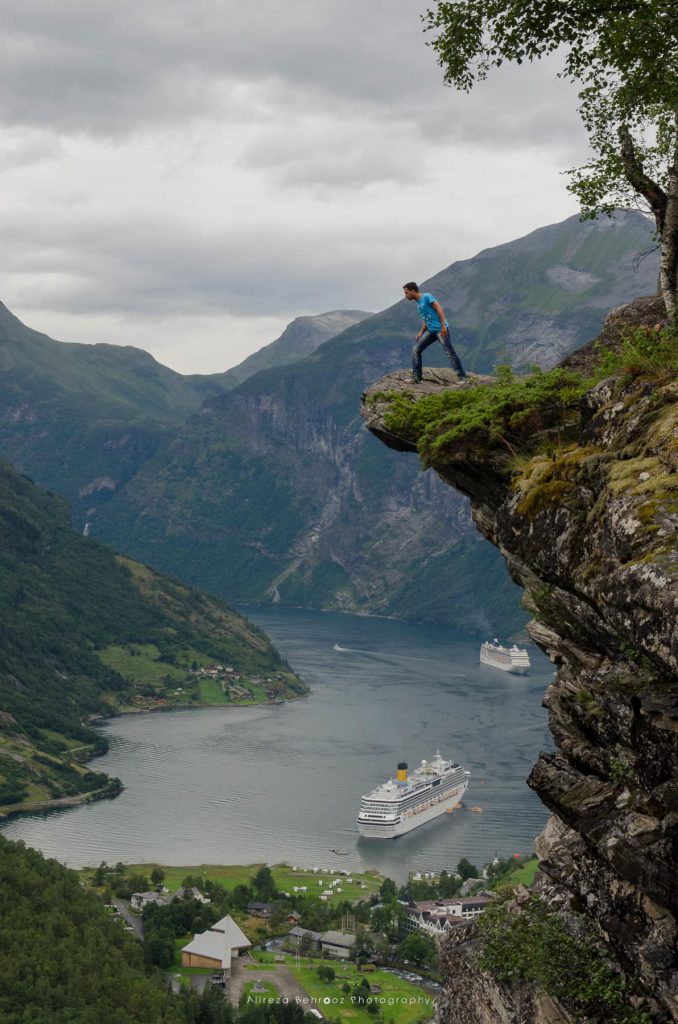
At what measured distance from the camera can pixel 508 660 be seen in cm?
17488

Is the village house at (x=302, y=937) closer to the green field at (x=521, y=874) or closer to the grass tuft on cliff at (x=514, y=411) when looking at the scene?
the green field at (x=521, y=874)

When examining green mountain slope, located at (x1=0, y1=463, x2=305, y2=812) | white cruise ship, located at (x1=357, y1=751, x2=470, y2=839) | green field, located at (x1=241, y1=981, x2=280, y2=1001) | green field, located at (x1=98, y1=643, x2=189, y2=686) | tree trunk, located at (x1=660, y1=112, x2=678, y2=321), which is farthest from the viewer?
green field, located at (x1=98, y1=643, x2=189, y2=686)

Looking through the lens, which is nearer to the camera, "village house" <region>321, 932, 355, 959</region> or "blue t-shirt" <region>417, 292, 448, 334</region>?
"blue t-shirt" <region>417, 292, 448, 334</region>

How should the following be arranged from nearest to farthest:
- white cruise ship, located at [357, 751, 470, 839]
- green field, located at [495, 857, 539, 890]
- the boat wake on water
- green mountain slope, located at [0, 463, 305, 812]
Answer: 1. green field, located at [495, 857, 539, 890]
2. white cruise ship, located at [357, 751, 470, 839]
3. green mountain slope, located at [0, 463, 305, 812]
4. the boat wake on water

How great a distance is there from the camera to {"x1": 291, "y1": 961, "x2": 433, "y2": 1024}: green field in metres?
57.0

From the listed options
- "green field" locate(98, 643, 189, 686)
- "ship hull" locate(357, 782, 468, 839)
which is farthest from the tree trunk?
"green field" locate(98, 643, 189, 686)

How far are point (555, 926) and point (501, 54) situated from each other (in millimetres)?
11577

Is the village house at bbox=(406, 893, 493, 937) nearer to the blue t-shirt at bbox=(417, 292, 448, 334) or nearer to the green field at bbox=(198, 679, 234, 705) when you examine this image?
the blue t-shirt at bbox=(417, 292, 448, 334)

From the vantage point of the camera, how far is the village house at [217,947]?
210ft

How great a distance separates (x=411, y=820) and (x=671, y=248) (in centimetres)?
8932

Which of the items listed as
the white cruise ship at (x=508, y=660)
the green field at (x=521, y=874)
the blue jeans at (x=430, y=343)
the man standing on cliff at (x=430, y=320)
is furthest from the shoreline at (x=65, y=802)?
Answer: the man standing on cliff at (x=430, y=320)

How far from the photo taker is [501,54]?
52.3 ft

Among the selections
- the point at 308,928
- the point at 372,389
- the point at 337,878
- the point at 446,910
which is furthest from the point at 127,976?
the point at 372,389

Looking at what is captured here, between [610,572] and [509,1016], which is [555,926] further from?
[610,572]
